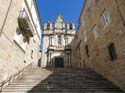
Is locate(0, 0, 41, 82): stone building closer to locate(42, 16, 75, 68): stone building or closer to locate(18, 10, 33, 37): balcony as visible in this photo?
locate(18, 10, 33, 37): balcony

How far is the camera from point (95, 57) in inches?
482

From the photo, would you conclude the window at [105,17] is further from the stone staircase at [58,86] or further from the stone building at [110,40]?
the stone staircase at [58,86]

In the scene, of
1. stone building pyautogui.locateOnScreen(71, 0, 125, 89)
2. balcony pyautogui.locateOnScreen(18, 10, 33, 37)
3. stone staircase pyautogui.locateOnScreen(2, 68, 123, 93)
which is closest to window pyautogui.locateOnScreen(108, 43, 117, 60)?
stone building pyautogui.locateOnScreen(71, 0, 125, 89)

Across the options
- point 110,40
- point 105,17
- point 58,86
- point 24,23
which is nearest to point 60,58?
point 24,23

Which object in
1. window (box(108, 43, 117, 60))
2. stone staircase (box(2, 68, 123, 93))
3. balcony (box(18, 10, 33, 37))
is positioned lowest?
stone staircase (box(2, 68, 123, 93))

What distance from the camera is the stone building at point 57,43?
21.5 metres

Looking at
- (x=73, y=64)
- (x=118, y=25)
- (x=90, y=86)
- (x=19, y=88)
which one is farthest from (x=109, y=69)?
(x=73, y=64)

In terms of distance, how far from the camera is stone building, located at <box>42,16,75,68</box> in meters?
21.5

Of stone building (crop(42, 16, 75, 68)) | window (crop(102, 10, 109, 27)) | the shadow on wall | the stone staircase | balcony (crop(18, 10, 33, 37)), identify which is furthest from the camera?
stone building (crop(42, 16, 75, 68))

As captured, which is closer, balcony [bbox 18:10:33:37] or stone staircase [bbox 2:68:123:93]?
stone staircase [bbox 2:68:123:93]

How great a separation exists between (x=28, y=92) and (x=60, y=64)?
14.4m

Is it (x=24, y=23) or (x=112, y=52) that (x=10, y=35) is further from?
(x=112, y=52)

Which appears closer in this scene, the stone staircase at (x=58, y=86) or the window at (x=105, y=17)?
the stone staircase at (x=58, y=86)

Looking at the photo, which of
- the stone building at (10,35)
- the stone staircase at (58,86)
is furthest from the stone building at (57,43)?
the stone staircase at (58,86)
